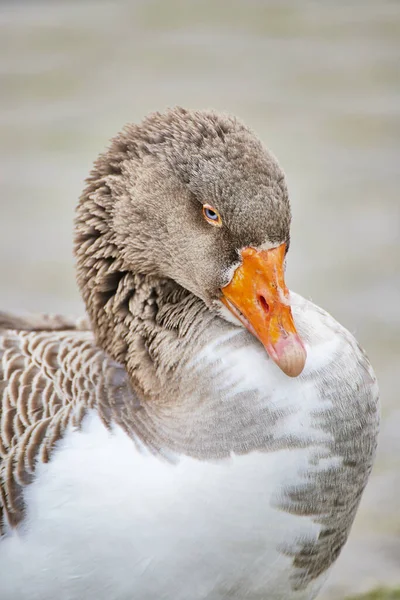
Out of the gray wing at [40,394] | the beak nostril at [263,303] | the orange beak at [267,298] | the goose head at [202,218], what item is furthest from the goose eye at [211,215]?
the gray wing at [40,394]

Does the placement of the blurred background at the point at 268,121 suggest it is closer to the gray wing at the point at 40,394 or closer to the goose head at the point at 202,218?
the gray wing at the point at 40,394

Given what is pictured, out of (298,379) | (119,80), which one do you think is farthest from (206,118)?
(119,80)

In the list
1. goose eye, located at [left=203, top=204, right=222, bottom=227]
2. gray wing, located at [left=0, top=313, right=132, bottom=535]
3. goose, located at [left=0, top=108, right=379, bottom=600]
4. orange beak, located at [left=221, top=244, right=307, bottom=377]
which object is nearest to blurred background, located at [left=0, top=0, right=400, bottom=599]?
goose, located at [left=0, top=108, right=379, bottom=600]

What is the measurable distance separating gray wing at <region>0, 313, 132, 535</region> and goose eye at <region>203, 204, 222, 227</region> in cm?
74

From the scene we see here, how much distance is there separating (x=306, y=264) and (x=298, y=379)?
15.0ft

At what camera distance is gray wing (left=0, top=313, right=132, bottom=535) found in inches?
139

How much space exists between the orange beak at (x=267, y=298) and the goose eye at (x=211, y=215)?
14cm

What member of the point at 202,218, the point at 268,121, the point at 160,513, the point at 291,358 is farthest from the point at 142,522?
the point at 268,121

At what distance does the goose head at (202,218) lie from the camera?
3.35 meters

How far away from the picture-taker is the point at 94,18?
13.6 m

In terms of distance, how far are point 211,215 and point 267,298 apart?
1.13 ft

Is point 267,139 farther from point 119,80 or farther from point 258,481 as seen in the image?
point 258,481

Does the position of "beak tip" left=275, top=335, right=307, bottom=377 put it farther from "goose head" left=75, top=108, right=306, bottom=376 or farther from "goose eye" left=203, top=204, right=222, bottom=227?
"goose eye" left=203, top=204, right=222, bottom=227

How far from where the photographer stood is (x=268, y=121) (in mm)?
10180
